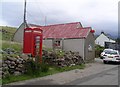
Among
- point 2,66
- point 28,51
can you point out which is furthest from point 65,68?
point 2,66

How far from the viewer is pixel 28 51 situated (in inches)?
667

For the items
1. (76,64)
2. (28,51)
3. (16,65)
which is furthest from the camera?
(76,64)

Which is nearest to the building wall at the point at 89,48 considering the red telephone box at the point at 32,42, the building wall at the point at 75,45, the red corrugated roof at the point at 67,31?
the building wall at the point at 75,45

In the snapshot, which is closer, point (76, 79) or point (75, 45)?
point (76, 79)

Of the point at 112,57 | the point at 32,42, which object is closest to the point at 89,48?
the point at 112,57

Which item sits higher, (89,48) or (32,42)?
(32,42)

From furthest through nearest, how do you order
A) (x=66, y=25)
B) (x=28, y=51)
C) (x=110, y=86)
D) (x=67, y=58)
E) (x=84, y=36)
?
(x=66, y=25)
(x=84, y=36)
(x=67, y=58)
(x=28, y=51)
(x=110, y=86)

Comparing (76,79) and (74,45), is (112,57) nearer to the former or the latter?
(74,45)

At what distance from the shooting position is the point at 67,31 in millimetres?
29156

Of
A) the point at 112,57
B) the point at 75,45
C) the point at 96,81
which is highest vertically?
the point at 75,45

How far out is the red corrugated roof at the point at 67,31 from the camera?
2696cm

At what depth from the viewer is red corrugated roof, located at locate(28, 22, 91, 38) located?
27.0 m

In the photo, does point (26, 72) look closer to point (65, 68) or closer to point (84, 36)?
point (65, 68)

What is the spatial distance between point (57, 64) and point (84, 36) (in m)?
8.34
